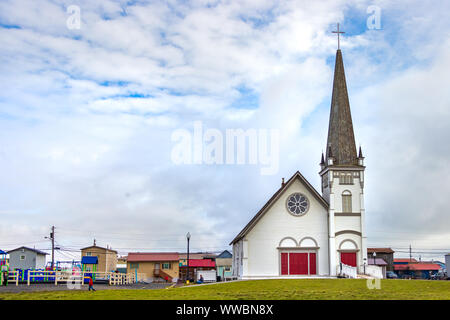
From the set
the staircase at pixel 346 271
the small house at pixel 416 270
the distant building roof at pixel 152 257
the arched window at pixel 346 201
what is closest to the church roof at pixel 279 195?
the arched window at pixel 346 201

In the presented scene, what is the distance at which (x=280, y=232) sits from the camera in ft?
153

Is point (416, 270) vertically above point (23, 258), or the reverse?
point (23, 258)

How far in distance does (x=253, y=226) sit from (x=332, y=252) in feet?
24.9

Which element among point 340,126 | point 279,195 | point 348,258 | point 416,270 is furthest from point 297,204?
point 416,270

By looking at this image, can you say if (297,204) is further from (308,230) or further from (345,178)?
(345,178)

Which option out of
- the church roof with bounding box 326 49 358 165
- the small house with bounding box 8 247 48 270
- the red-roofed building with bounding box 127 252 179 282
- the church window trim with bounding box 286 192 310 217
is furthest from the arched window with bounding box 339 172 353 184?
the small house with bounding box 8 247 48 270

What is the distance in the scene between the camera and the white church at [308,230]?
46.3 meters

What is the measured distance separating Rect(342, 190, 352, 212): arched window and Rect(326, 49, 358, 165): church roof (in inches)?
119

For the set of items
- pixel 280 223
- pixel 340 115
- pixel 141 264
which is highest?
pixel 340 115

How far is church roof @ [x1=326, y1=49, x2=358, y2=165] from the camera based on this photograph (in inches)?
1959

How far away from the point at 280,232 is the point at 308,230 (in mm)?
2663
